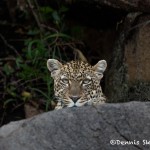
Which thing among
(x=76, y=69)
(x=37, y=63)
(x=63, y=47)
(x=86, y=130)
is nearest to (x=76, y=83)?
(x=76, y=69)

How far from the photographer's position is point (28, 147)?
377 inches

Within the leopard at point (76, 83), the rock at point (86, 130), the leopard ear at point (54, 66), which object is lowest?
the rock at point (86, 130)

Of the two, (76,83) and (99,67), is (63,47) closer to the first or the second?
(99,67)

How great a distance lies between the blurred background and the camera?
478 inches

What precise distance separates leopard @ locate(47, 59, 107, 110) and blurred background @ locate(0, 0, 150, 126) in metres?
1.33

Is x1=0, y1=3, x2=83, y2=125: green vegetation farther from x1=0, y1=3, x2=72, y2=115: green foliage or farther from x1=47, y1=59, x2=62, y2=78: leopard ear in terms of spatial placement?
x1=47, y1=59, x2=62, y2=78: leopard ear

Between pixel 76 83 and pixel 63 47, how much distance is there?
3.37 metres

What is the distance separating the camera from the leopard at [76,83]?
408 inches

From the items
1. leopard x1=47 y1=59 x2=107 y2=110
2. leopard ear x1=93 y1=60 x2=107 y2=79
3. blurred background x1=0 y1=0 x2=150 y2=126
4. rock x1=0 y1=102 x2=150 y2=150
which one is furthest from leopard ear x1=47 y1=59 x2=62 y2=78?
blurred background x1=0 y1=0 x2=150 y2=126

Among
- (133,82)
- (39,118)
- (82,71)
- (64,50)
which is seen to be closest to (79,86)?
(82,71)

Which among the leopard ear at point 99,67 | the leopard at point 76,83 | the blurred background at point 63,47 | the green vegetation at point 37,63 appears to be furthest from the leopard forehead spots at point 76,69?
the green vegetation at point 37,63

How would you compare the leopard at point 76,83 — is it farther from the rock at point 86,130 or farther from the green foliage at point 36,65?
the green foliage at point 36,65

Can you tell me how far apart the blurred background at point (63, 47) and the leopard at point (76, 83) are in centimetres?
133

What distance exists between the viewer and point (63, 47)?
45.5 feet
